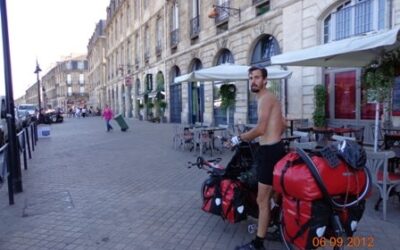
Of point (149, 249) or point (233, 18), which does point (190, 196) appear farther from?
point (233, 18)

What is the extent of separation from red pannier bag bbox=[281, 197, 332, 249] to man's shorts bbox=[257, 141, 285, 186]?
487 millimetres

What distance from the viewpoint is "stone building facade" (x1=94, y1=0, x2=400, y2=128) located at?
11211 mm

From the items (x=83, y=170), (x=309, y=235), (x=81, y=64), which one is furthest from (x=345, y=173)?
(x=81, y=64)

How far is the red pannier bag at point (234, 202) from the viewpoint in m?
3.95

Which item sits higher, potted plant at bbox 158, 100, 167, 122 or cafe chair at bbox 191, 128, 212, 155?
potted plant at bbox 158, 100, 167, 122

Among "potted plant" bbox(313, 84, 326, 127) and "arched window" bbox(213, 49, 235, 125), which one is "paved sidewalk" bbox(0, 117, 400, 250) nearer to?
"potted plant" bbox(313, 84, 326, 127)

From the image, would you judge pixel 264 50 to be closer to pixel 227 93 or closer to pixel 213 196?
pixel 227 93

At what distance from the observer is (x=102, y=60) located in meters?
58.1

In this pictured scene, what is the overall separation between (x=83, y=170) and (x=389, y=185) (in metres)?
6.55

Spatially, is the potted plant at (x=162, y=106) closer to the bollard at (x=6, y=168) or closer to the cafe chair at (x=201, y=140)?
the cafe chair at (x=201, y=140)

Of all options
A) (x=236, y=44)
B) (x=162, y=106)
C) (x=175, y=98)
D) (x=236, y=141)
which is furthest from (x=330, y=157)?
(x=162, y=106)
